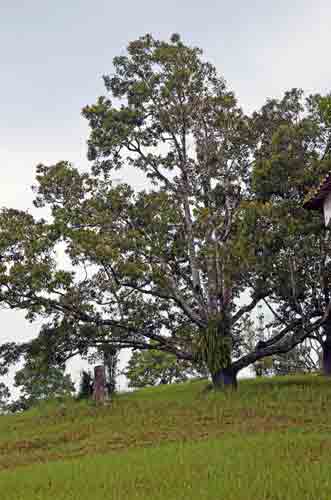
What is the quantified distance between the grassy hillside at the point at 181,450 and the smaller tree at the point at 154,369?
2646 centimetres

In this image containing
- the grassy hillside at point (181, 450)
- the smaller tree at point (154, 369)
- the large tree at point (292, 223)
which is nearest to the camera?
the grassy hillside at point (181, 450)

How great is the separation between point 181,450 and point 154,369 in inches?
1499

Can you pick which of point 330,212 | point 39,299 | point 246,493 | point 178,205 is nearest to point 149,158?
point 178,205

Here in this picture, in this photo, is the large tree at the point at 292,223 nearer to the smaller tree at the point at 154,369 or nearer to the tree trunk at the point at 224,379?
the tree trunk at the point at 224,379

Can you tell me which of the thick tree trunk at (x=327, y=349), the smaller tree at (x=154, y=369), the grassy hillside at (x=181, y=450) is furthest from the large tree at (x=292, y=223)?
the smaller tree at (x=154, y=369)

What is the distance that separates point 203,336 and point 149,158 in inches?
373

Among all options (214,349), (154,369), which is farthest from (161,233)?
(154,369)

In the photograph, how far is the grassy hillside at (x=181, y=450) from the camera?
9469mm

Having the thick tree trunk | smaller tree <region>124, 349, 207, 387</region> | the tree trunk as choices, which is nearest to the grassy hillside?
the tree trunk

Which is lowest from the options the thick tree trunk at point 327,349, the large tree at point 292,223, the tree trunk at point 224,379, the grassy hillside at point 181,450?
the grassy hillside at point 181,450

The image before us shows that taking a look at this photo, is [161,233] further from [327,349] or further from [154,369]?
[154,369]

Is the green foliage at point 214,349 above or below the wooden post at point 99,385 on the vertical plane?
above

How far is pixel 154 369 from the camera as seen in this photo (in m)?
50.5

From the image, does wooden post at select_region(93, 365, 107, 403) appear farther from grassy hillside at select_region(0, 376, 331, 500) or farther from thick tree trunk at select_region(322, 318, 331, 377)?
thick tree trunk at select_region(322, 318, 331, 377)
